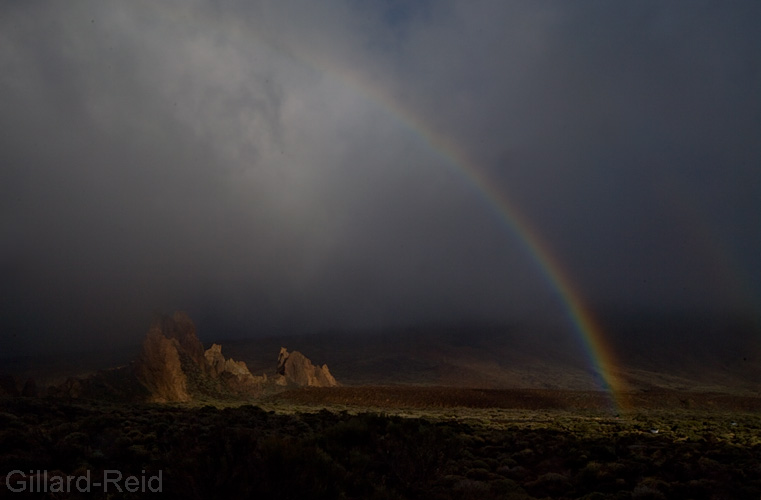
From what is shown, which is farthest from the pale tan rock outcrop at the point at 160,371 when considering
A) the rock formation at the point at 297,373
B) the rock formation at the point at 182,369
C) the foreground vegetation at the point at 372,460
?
the rock formation at the point at 297,373

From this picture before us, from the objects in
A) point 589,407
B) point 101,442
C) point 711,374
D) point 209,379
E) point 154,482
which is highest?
point 154,482

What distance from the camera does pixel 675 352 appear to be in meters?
171

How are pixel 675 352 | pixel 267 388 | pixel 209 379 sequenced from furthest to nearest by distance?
pixel 675 352 → pixel 267 388 → pixel 209 379

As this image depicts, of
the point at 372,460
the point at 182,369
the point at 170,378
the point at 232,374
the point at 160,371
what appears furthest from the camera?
the point at 232,374

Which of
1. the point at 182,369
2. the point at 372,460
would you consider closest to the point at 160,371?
the point at 182,369

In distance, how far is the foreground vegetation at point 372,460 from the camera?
307 inches

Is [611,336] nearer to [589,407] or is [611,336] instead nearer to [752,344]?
[752,344]

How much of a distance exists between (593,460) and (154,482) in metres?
15.6

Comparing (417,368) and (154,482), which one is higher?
(154,482)

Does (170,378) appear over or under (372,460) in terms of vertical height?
under

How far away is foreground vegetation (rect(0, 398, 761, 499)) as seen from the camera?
7797mm

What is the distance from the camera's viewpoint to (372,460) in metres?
12.1

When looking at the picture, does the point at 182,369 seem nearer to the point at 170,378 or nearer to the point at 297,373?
the point at 170,378

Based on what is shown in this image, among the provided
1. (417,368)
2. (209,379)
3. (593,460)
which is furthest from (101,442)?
(417,368)
